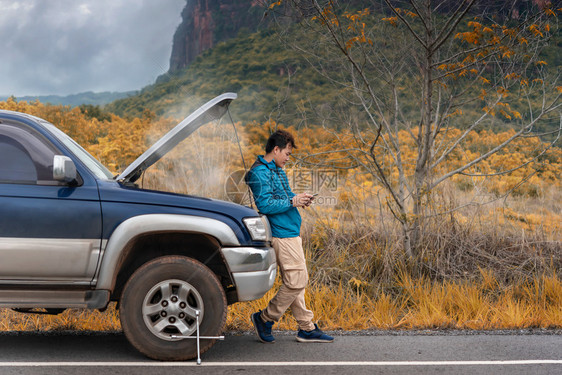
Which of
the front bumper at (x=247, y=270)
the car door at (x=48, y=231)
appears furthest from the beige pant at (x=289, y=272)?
the car door at (x=48, y=231)

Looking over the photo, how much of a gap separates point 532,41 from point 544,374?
5778 mm

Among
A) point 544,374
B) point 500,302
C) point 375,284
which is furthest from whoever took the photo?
point 375,284

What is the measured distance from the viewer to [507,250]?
8.23 meters

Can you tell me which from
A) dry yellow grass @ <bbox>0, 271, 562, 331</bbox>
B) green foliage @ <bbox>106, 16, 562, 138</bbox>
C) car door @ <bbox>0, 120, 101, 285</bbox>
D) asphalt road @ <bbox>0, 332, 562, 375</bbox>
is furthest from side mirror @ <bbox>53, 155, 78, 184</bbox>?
green foliage @ <bbox>106, 16, 562, 138</bbox>

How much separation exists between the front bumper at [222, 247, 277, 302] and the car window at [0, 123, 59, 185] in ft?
5.55

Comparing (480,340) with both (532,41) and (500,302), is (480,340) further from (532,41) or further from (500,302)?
(532,41)

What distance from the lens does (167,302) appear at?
15.5 ft

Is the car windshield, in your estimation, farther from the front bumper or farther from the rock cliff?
the rock cliff

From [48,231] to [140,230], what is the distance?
0.73 m

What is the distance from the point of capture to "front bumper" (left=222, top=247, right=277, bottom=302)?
4812 millimetres


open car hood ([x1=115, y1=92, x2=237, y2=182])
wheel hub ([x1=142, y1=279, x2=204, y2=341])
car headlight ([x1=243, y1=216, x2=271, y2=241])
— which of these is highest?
open car hood ([x1=115, y1=92, x2=237, y2=182])

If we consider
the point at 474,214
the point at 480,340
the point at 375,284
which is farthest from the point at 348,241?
the point at 480,340

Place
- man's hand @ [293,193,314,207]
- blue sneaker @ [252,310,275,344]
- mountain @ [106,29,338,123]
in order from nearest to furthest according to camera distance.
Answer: man's hand @ [293,193,314,207], blue sneaker @ [252,310,275,344], mountain @ [106,29,338,123]

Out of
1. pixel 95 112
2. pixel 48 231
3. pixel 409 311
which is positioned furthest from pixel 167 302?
pixel 95 112
